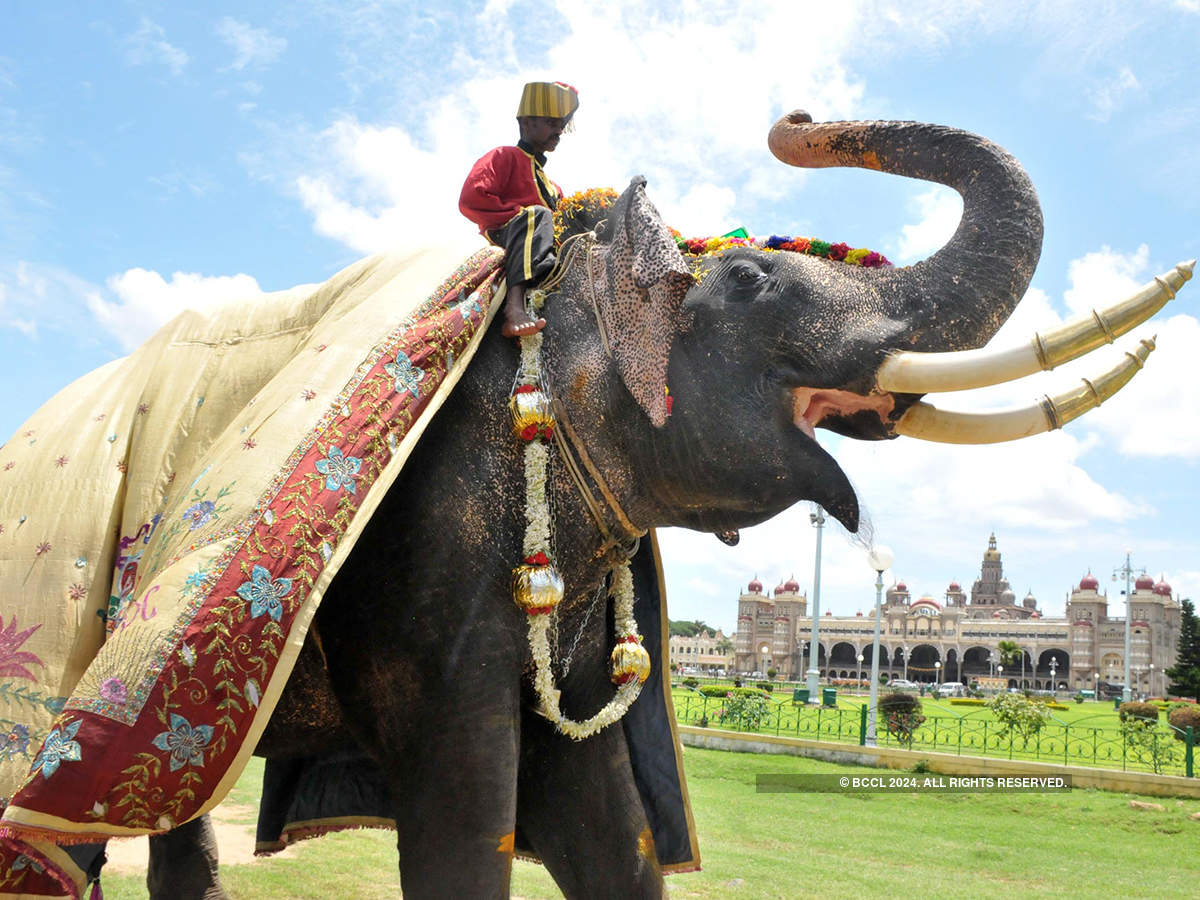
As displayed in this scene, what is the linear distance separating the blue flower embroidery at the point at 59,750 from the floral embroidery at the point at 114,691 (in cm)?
6

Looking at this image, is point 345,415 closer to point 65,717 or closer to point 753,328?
point 65,717

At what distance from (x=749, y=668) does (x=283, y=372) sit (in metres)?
92.9

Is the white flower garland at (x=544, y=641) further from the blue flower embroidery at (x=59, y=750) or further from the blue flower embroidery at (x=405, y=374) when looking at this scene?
the blue flower embroidery at (x=59, y=750)

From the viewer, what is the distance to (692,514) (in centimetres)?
262

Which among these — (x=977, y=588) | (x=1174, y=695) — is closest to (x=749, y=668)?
(x=977, y=588)

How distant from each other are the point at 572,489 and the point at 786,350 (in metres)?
0.63

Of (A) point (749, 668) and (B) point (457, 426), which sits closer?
(B) point (457, 426)

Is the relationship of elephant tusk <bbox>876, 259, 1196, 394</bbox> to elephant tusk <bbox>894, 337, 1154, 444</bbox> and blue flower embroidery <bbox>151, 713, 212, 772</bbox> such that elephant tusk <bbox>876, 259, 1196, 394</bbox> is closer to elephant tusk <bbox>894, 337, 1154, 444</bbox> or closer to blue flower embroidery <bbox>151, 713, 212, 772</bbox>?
elephant tusk <bbox>894, 337, 1154, 444</bbox>

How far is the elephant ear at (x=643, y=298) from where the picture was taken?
2488 millimetres

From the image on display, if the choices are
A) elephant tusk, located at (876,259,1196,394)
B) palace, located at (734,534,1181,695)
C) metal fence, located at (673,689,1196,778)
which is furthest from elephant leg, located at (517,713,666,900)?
palace, located at (734,534,1181,695)

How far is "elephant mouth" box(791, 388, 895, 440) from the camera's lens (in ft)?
8.25

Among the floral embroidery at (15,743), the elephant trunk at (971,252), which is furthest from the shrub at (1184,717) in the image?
the floral embroidery at (15,743)

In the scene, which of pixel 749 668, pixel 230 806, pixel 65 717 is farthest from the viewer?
pixel 749 668

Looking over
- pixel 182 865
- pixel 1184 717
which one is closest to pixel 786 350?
pixel 182 865
